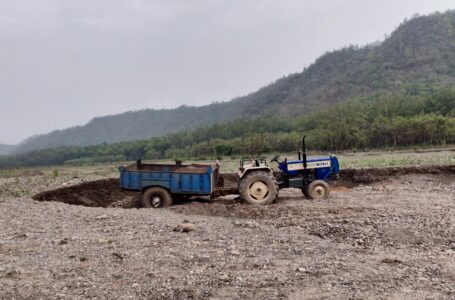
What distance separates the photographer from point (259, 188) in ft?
42.5

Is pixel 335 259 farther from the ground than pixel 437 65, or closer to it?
closer to it

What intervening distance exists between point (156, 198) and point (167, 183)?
0.62 metres

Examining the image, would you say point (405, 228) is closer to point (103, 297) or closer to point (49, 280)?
point (103, 297)

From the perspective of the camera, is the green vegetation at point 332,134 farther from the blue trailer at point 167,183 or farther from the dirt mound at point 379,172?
the blue trailer at point 167,183

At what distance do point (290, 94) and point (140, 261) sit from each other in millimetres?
157760

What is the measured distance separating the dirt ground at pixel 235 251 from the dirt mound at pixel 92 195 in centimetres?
511

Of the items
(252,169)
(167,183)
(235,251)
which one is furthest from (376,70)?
(235,251)

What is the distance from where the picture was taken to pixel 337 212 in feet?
34.6

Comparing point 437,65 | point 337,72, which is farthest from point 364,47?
point 437,65

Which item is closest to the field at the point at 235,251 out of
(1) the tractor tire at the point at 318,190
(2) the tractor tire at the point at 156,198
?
(1) the tractor tire at the point at 318,190

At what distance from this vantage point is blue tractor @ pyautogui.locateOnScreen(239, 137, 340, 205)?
1288 cm

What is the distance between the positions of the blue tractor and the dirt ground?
1076 millimetres

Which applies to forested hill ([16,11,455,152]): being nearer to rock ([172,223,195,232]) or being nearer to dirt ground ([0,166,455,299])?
dirt ground ([0,166,455,299])

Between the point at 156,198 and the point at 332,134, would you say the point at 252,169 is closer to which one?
the point at 156,198
